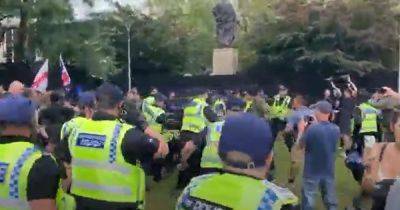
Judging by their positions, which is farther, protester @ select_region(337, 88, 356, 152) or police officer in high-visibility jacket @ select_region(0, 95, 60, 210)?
protester @ select_region(337, 88, 356, 152)

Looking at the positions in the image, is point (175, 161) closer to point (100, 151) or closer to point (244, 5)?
point (100, 151)

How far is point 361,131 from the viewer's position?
1575 cm

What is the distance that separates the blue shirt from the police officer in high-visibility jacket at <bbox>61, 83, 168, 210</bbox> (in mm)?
4266

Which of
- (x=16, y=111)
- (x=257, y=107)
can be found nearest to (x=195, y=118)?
(x=257, y=107)

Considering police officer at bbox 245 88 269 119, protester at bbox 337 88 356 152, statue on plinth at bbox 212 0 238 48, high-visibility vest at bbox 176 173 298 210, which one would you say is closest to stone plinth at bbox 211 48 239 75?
statue on plinth at bbox 212 0 238 48

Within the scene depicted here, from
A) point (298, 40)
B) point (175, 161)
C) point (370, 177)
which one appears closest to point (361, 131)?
point (175, 161)

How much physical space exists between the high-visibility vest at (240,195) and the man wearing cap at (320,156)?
6.69 meters

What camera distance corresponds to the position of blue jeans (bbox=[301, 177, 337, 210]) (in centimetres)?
1050

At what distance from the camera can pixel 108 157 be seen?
6117 mm

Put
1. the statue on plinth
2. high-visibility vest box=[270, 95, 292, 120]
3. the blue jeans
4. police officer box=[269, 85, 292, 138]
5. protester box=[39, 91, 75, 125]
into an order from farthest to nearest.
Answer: the statue on plinth → high-visibility vest box=[270, 95, 292, 120] → police officer box=[269, 85, 292, 138] → the blue jeans → protester box=[39, 91, 75, 125]

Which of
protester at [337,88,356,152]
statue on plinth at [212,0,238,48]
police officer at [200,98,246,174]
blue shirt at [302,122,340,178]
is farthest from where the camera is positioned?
statue on plinth at [212,0,238,48]

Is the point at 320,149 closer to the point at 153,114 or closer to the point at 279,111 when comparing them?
the point at 153,114

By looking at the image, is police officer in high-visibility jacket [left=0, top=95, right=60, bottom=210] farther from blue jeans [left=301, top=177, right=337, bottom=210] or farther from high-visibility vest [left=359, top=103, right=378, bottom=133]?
high-visibility vest [left=359, top=103, right=378, bottom=133]

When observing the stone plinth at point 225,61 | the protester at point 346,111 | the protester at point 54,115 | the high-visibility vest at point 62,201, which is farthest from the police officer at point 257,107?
the stone plinth at point 225,61
